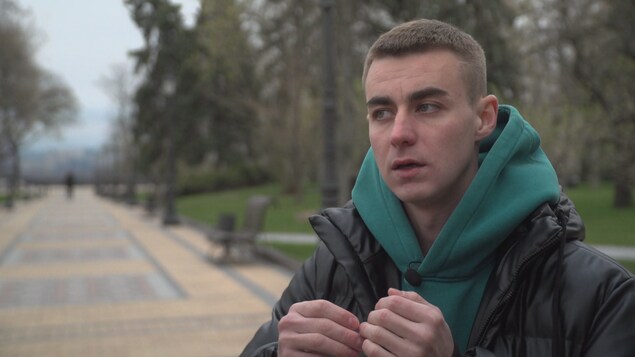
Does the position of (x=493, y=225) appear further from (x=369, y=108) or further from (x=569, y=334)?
(x=369, y=108)

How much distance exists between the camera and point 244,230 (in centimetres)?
1394

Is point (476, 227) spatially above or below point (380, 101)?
below

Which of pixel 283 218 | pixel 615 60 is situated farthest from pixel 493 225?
pixel 283 218

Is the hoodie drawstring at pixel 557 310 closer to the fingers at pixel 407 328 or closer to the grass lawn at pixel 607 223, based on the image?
the fingers at pixel 407 328

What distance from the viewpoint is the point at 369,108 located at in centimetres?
161

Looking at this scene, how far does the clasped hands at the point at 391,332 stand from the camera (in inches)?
51.7

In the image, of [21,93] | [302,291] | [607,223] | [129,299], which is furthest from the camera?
[21,93]

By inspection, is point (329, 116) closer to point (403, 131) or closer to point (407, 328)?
point (403, 131)

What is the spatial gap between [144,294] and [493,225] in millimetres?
9142

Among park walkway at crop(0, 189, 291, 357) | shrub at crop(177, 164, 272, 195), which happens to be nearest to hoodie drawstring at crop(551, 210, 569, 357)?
park walkway at crop(0, 189, 291, 357)

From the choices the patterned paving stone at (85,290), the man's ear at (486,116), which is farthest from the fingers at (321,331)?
the patterned paving stone at (85,290)

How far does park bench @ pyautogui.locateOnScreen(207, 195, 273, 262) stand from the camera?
13240 mm

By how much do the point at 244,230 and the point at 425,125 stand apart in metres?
12.6

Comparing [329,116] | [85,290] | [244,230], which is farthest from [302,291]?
[244,230]
